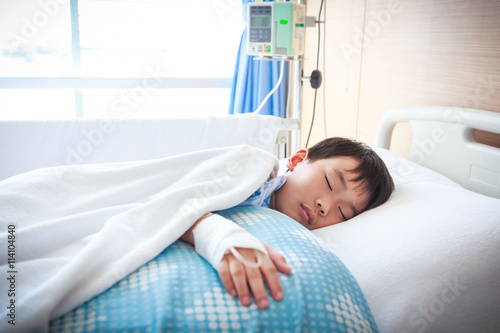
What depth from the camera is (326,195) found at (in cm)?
114

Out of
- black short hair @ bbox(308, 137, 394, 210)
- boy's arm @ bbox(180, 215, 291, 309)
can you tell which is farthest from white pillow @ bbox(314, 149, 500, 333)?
boy's arm @ bbox(180, 215, 291, 309)

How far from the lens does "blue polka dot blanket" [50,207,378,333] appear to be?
0.65 meters

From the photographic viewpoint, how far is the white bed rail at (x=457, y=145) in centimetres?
119

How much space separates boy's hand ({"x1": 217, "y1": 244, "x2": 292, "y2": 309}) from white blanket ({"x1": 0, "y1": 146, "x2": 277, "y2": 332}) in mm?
155

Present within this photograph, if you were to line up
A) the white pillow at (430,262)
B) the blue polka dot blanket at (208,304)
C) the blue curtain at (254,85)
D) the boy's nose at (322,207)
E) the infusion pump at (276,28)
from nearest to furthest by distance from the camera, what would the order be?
the blue polka dot blanket at (208,304)
the white pillow at (430,262)
the boy's nose at (322,207)
the infusion pump at (276,28)
the blue curtain at (254,85)

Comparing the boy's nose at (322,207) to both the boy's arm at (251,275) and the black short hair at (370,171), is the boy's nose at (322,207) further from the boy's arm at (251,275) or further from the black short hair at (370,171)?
the boy's arm at (251,275)

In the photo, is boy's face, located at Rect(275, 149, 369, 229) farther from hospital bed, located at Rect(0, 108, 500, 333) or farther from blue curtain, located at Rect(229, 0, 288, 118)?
blue curtain, located at Rect(229, 0, 288, 118)

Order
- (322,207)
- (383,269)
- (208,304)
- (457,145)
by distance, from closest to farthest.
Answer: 1. (208,304)
2. (383,269)
3. (322,207)
4. (457,145)

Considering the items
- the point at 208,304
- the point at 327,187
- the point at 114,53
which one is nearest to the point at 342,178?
the point at 327,187

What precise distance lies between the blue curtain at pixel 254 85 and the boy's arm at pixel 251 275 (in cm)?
243

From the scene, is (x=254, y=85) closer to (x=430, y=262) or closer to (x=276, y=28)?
(x=276, y=28)

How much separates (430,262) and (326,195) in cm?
34

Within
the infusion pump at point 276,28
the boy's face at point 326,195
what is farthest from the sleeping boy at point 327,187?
the infusion pump at point 276,28

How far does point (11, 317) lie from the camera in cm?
62
